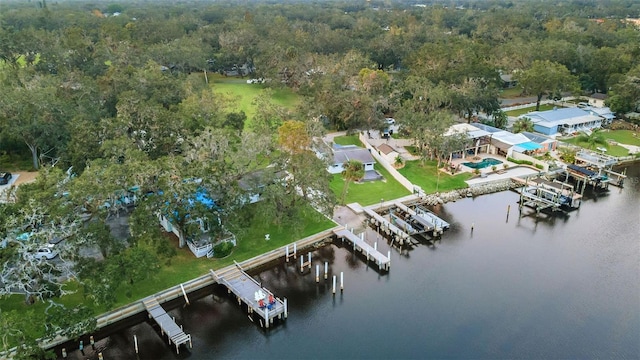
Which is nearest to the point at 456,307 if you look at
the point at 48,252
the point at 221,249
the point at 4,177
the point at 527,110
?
the point at 221,249

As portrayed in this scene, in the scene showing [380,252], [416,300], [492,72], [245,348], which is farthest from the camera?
[492,72]

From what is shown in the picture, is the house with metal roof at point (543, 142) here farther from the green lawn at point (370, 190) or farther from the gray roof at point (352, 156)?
the gray roof at point (352, 156)

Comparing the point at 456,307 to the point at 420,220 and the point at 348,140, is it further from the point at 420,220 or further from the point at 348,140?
the point at 348,140

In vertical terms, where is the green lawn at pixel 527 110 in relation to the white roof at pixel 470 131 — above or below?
below

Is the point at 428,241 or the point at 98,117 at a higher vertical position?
the point at 98,117

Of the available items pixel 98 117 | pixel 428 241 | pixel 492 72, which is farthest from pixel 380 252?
pixel 492 72

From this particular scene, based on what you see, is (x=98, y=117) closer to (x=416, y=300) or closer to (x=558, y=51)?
(x=416, y=300)

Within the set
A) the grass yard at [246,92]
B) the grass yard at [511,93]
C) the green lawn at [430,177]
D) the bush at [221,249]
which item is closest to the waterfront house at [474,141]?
the green lawn at [430,177]
